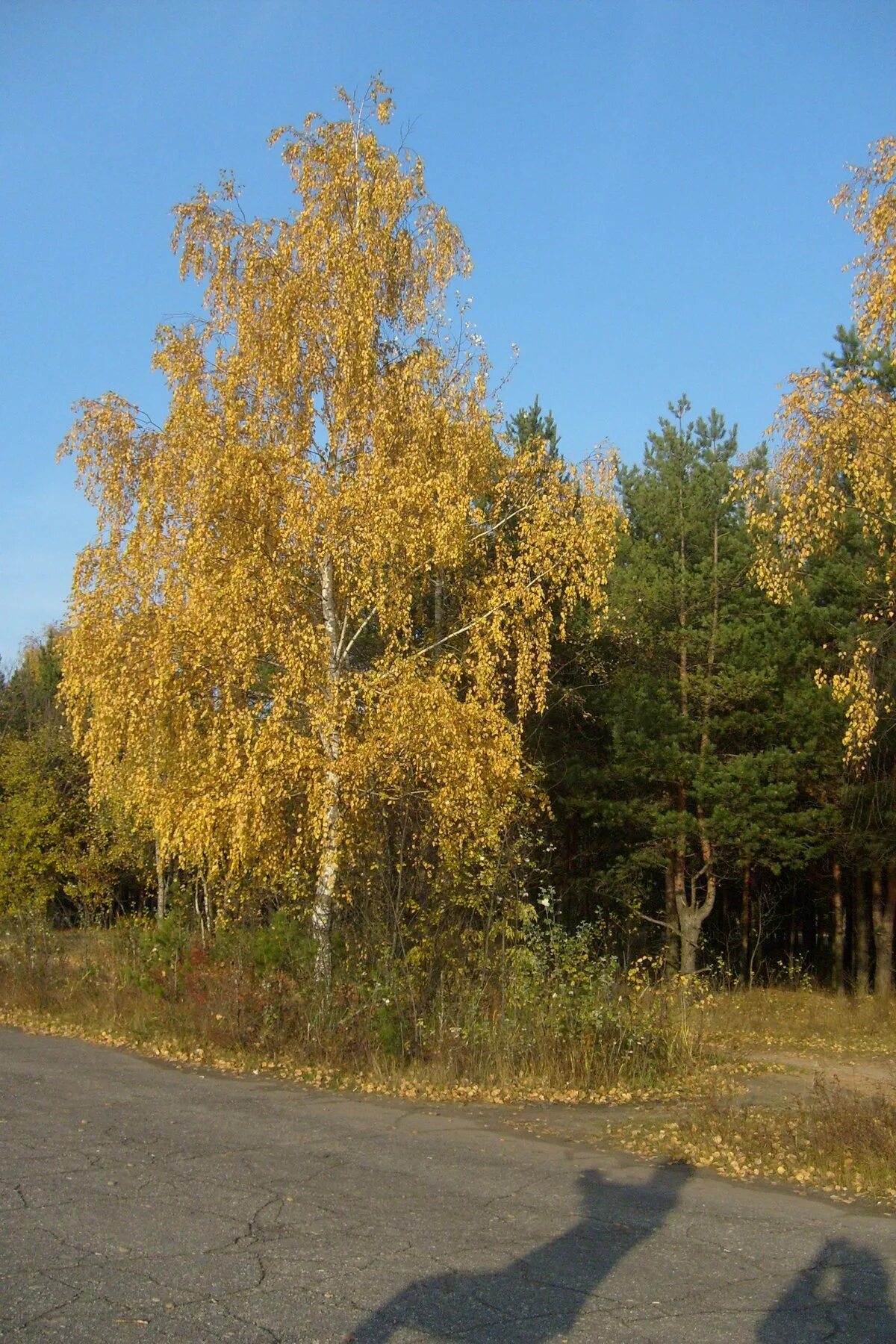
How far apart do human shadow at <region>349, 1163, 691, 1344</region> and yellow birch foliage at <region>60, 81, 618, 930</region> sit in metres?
6.11

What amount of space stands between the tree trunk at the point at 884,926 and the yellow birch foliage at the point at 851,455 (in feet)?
40.9

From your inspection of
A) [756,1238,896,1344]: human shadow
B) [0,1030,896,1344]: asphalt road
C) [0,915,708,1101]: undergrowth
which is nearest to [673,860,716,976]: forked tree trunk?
[0,915,708,1101]: undergrowth

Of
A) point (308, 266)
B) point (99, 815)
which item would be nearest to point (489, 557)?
point (308, 266)

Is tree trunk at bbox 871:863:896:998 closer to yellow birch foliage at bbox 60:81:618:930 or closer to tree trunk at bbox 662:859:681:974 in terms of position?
tree trunk at bbox 662:859:681:974

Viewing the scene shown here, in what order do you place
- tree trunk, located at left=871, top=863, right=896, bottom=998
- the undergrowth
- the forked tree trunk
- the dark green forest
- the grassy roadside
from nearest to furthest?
the grassy roadside, the undergrowth, the dark green forest, tree trunk, located at left=871, top=863, right=896, bottom=998, the forked tree trunk

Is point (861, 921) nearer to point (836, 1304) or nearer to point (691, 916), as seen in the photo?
point (691, 916)

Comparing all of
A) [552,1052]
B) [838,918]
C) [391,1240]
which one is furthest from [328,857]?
[838,918]

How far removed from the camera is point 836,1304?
556 centimetres

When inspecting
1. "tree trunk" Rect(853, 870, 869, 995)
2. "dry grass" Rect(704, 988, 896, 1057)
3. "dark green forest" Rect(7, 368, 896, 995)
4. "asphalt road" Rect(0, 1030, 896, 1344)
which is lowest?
"dry grass" Rect(704, 988, 896, 1057)

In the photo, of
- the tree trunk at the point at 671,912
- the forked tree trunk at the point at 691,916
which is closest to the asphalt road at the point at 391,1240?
the forked tree trunk at the point at 691,916

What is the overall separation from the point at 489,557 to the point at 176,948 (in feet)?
22.6

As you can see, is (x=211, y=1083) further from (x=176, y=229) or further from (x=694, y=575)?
(x=694, y=575)

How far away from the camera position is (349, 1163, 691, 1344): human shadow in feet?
16.5

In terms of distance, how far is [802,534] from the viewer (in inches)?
547
